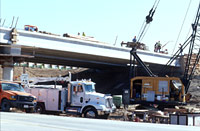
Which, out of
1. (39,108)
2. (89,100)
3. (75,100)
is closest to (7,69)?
(39,108)

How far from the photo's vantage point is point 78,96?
87.1 ft

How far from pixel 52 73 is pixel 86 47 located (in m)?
20.5

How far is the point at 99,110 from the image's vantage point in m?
25.6

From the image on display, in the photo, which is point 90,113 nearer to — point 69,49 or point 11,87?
point 11,87

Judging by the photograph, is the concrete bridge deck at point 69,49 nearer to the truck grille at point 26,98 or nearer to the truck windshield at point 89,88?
the truck grille at point 26,98

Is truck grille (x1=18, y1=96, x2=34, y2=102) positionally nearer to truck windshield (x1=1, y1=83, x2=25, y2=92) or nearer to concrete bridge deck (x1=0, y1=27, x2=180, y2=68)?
truck windshield (x1=1, y1=83, x2=25, y2=92)

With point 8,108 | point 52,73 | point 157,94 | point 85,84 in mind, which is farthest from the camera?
point 52,73

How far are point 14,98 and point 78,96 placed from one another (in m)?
4.30

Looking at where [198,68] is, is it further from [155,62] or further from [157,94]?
[157,94]

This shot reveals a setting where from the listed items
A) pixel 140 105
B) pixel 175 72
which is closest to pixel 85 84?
pixel 140 105

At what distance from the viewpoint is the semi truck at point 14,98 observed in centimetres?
2473

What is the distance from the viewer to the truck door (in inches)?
1040

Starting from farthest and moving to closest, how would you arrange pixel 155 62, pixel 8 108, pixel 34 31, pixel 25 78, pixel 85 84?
pixel 155 62 < pixel 34 31 < pixel 25 78 < pixel 85 84 < pixel 8 108

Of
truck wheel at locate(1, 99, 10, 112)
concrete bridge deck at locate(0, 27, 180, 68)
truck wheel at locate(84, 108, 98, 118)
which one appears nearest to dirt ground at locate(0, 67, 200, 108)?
concrete bridge deck at locate(0, 27, 180, 68)
